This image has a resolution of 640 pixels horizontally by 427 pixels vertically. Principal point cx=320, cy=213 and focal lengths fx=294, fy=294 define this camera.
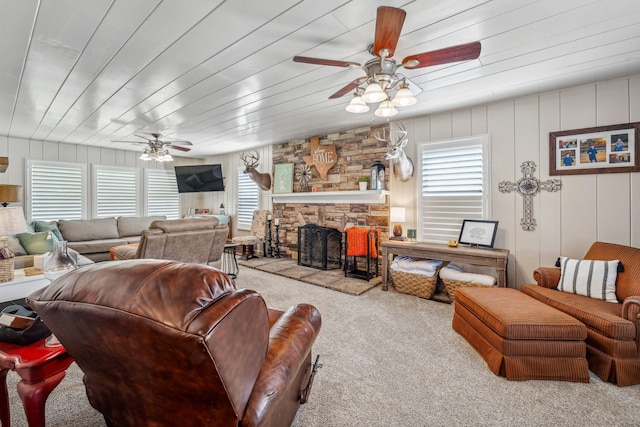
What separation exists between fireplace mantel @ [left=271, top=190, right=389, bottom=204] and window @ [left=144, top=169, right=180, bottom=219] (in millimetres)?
2969

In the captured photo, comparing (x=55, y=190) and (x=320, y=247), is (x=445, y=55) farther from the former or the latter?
(x=55, y=190)

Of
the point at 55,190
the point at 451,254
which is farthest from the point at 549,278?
the point at 55,190

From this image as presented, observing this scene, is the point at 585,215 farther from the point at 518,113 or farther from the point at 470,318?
the point at 470,318

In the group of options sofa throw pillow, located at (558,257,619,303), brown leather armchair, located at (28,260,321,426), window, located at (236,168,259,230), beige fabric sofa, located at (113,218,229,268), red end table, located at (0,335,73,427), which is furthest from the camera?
window, located at (236,168,259,230)

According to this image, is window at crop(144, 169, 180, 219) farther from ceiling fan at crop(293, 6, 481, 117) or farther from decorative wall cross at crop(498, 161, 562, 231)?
decorative wall cross at crop(498, 161, 562, 231)

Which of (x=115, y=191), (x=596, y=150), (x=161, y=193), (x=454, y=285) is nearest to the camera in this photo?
(x=596, y=150)

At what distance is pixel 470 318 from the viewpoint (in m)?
2.55

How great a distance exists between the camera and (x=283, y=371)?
114cm

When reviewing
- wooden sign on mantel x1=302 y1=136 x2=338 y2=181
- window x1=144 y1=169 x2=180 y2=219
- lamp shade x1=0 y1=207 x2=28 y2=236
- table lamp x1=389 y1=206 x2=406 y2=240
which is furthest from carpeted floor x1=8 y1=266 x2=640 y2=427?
window x1=144 y1=169 x2=180 y2=219

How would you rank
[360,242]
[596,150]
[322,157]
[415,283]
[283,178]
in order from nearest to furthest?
[596,150], [415,283], [360,242], [322,157], [283,178]

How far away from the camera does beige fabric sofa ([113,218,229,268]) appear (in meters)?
3.34

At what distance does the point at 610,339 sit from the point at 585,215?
167 cm

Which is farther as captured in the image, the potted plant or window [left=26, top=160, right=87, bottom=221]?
window [left=26, top=160, right=87, bottom=221]

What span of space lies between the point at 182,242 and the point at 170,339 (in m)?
3.13
